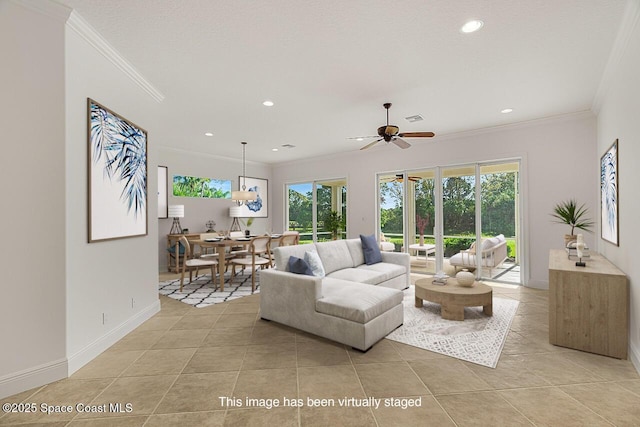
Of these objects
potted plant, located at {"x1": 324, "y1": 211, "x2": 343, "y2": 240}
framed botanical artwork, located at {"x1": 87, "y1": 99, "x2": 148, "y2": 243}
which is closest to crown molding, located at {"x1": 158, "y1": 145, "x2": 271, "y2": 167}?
potted plant, located at {"x1": 324, "y1": 211, "x2": 343, "y2": 240}

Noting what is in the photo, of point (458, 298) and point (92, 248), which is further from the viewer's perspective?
point (458, 298)

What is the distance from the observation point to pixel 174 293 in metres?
4.81

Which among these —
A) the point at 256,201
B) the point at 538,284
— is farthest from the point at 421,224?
the point at 256,201

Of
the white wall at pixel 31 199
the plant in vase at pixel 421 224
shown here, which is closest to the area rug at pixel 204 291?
the white wall at pixel 31 199

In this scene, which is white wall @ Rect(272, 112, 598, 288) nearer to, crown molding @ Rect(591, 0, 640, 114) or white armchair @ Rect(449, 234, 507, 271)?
white armchair @ Rect(449, 234, 507, 271)

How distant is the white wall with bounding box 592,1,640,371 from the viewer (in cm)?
237

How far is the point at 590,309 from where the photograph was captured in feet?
8.72

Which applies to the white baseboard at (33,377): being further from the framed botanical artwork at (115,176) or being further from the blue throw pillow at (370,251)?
the blue throw pillow at (370,251)

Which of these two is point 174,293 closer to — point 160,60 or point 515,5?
point 160,60

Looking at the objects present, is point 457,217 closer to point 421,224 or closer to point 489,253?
point 421,224

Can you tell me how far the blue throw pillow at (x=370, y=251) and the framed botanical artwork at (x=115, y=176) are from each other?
10.5 ft

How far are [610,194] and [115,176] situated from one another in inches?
207

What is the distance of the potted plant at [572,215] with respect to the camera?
426 centimetres

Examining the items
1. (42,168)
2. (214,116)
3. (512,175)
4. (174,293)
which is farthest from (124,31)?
(512,175)
